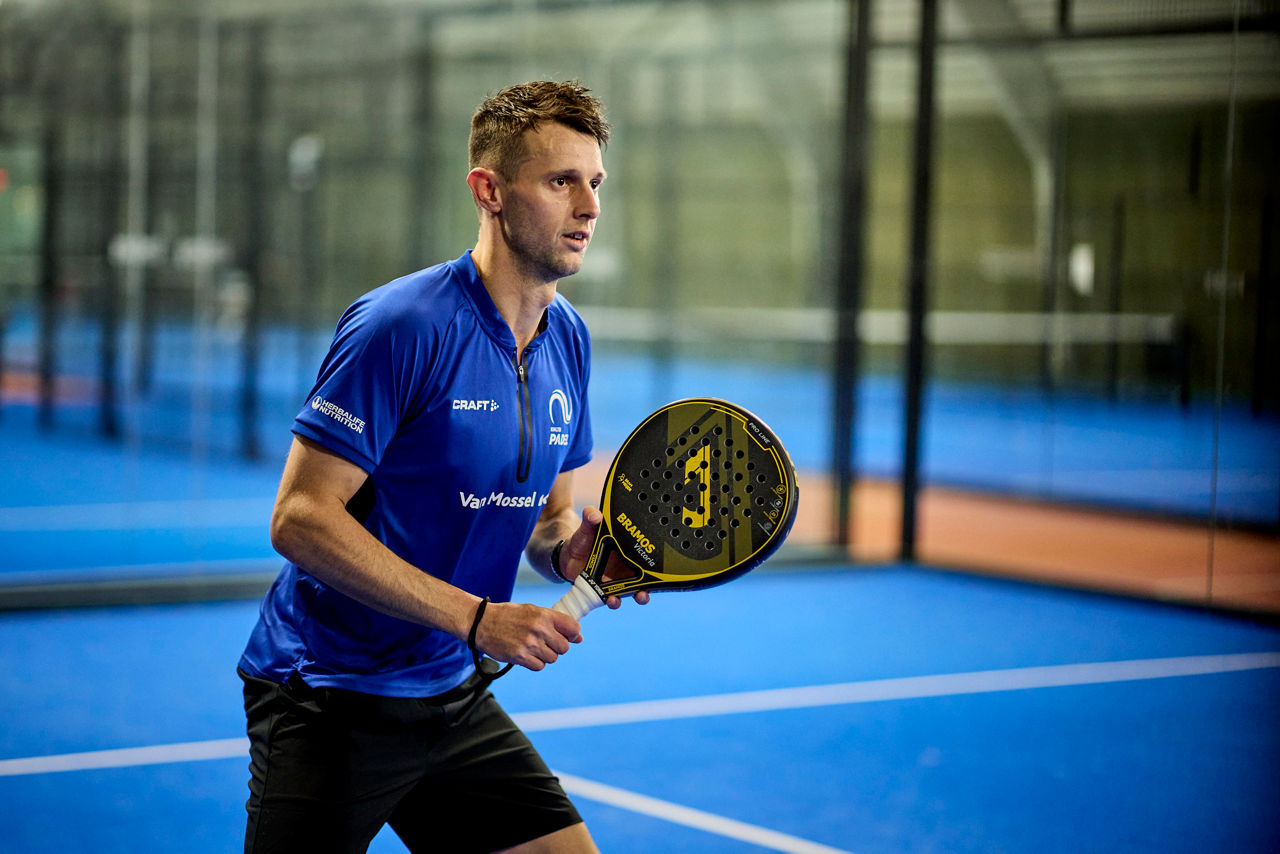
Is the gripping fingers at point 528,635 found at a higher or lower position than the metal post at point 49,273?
lower

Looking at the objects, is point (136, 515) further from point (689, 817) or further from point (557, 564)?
point (557, 564)

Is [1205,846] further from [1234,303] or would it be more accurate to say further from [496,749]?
[1234,303]

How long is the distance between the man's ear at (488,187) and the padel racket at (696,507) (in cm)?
42

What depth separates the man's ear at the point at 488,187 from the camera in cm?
239

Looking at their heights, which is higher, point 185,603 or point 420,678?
point 420,678

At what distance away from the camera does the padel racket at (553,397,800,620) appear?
2.29m

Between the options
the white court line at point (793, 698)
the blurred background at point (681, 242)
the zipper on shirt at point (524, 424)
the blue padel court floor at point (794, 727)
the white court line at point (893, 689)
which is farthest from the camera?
the blurred background at point (681, 242)

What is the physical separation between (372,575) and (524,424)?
0.41m

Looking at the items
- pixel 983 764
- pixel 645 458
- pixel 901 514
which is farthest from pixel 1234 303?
pixel 645 458

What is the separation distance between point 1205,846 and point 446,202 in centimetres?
531

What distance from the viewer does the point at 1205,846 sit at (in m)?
4.16

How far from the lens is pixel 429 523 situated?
2.37m

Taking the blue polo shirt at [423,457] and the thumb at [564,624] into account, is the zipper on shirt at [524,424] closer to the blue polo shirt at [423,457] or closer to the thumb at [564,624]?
the blue polo shirt at [423,457]

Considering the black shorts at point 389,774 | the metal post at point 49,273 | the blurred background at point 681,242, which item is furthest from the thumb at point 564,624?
the metal post at point 49,273
